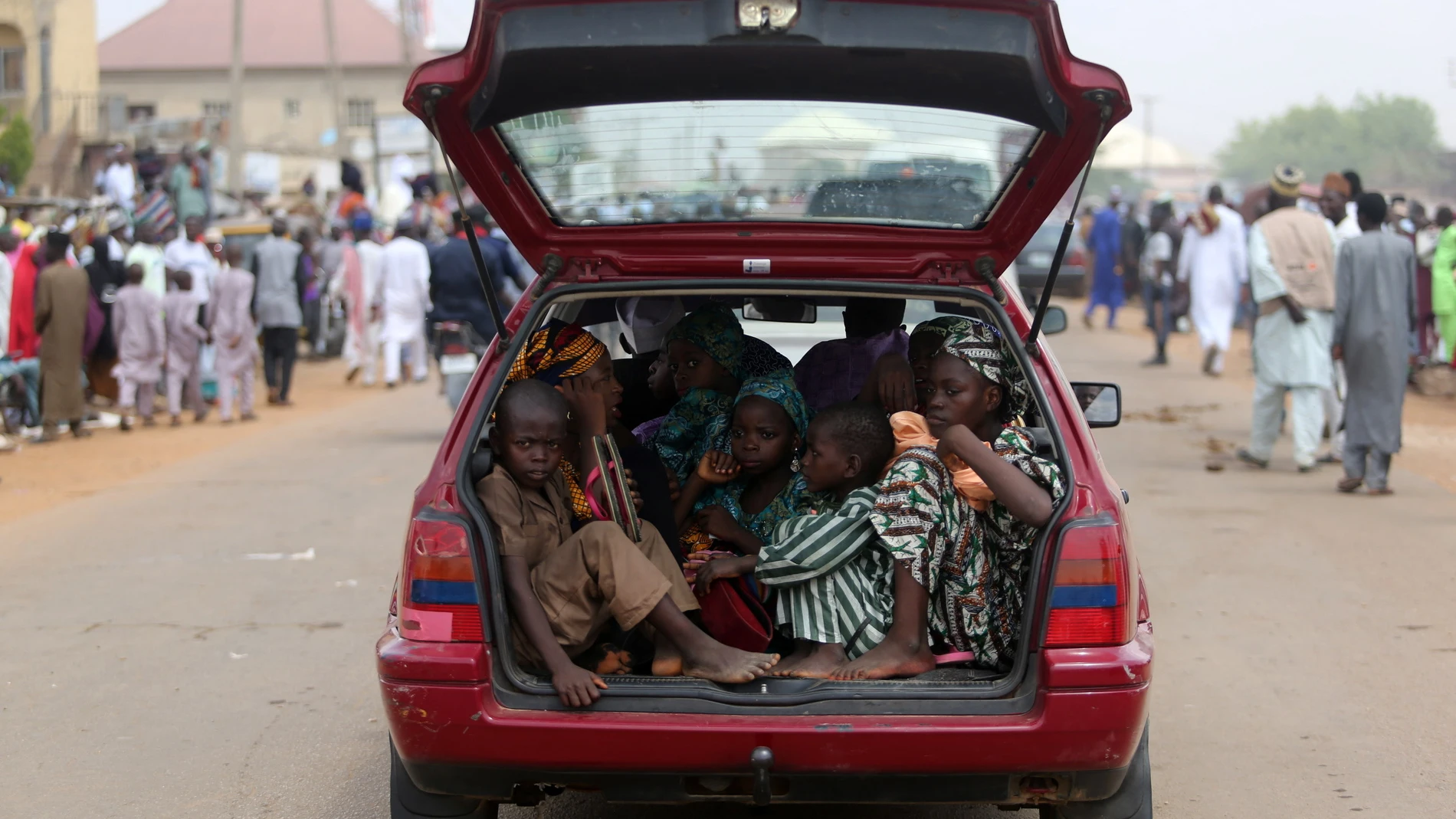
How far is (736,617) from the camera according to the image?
3.76 m

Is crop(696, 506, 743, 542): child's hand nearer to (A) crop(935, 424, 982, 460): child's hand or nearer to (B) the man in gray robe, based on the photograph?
(A) crop(935, 424, 982, 460): child's hand

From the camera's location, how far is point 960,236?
3703mm

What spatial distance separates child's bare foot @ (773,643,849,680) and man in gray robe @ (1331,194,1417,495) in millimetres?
6044

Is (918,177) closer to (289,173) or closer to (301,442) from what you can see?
(301,442)

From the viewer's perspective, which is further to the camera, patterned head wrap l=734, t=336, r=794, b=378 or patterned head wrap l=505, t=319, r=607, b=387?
patterned head wrap l=734, t=336, r=794, b=378

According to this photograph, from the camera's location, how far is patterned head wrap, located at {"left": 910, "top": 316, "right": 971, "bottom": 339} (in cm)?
404

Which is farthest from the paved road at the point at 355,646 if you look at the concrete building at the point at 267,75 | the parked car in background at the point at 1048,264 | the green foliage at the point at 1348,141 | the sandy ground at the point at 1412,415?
the green foliage at the point at 1348,141

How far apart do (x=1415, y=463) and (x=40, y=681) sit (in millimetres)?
8866

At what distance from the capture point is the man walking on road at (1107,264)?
2041cm

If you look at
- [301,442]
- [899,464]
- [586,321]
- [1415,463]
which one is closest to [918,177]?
[899,464]

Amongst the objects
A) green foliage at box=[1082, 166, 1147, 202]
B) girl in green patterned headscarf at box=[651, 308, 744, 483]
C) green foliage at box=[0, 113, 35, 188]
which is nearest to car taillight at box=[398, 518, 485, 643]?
girl in green patterned headscarf at box=[651, 308, 744, 483]

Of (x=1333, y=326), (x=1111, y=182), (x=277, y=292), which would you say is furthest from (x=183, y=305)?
(x=1111, y=182)

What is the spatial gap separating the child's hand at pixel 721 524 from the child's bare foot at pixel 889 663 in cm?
75

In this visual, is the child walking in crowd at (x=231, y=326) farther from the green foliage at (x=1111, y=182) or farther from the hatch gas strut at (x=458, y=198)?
the green foliage at (x=1111, y=182)
